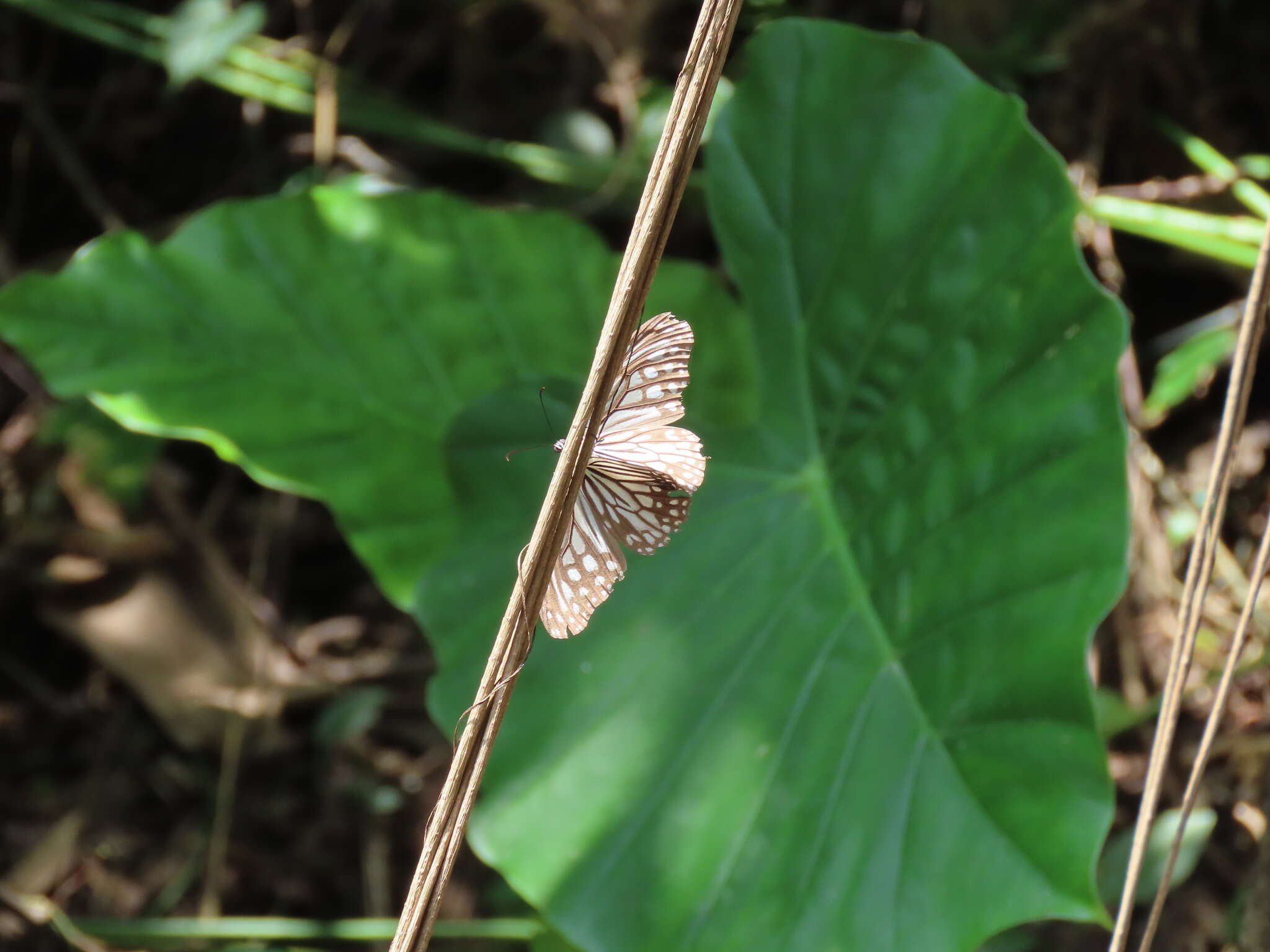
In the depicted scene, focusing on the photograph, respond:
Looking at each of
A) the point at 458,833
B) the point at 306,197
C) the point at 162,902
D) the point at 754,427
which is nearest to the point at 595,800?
the point at 754,427

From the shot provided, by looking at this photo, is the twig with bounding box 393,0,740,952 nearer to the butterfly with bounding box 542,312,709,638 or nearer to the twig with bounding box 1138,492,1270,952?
the butterfly with bounding box 542,312,709,638

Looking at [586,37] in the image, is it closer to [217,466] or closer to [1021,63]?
[1021,63]

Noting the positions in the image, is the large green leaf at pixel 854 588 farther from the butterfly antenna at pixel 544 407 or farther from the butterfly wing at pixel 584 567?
the butterfly wing at pixel 584 567

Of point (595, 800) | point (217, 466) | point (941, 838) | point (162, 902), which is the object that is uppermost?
point (941, 838)

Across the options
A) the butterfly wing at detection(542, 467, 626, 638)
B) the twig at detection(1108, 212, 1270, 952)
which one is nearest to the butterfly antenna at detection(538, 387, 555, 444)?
the butterfly wing at detection(542, 467, 626, 638)

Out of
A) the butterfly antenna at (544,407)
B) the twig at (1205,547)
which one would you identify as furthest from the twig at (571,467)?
the twig at (1205,547)

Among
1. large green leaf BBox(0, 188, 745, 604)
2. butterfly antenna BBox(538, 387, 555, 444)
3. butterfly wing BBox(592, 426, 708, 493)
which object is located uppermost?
butterfly wing BBox(592, 426, 708, 493)

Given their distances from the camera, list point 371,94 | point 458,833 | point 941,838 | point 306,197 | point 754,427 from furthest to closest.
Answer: point 371,94 → point 306,197 → point 754,427 → point 941,838 → point 458,833

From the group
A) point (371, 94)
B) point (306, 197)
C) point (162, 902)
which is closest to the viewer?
point (306, 197)
